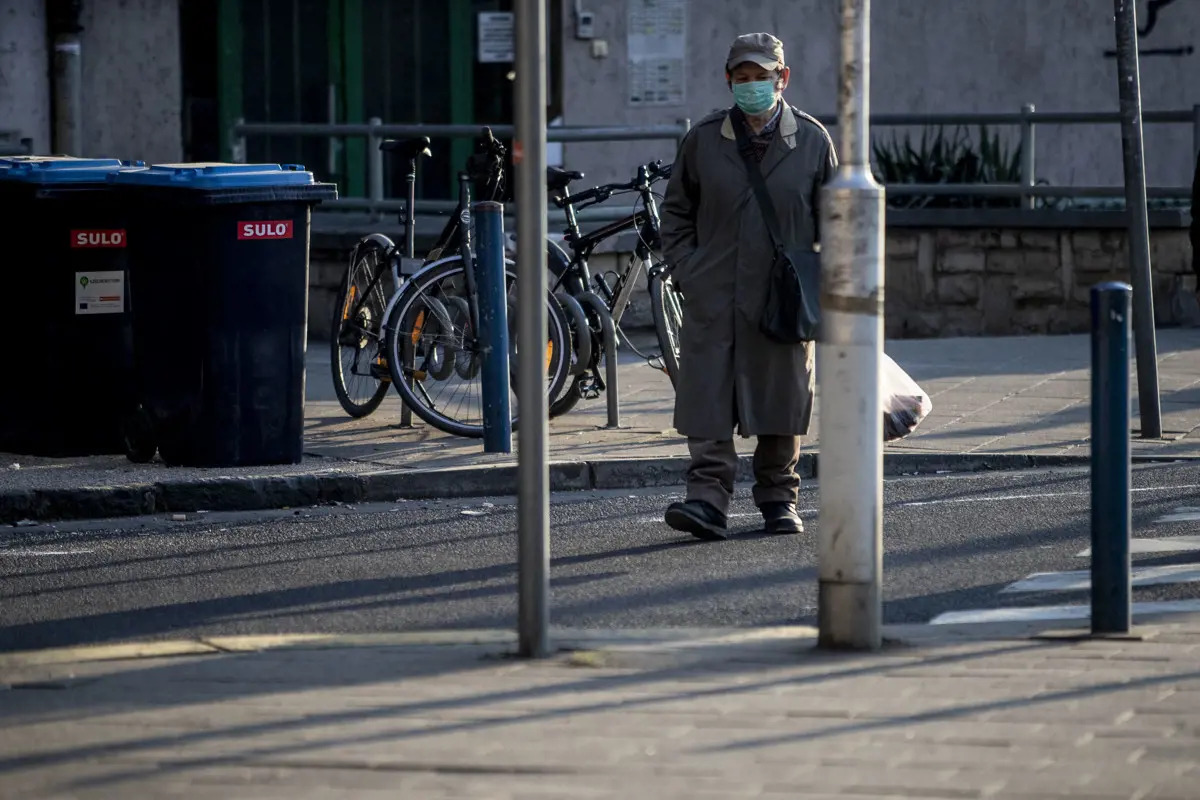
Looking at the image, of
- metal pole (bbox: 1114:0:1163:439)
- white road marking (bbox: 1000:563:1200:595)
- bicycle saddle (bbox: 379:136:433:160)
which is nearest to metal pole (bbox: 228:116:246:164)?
bicycle saddle (bbox: 379:136:433:160)

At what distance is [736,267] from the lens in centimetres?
766

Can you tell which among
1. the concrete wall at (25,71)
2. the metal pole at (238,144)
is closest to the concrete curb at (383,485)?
the metal pole at (238,144)

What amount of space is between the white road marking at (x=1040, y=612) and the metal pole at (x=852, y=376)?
0.79m

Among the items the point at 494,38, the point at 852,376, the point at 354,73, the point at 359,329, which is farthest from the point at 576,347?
the point at 354,73

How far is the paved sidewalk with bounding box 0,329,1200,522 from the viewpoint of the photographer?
29.0ft

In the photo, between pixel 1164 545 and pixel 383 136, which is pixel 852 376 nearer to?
pixel 1164 545

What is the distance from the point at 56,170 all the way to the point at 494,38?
7584mm

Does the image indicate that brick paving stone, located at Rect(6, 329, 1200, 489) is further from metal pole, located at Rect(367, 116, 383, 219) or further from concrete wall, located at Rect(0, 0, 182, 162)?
concrete wall, located at Rect(0, 0, 182, 162)

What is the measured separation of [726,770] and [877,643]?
1307 millimetres

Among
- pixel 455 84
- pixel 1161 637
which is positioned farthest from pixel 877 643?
pixel 455 84

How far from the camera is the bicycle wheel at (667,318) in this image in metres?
10.2

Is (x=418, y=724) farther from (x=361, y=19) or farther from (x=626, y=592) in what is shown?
(x=361, y=19)

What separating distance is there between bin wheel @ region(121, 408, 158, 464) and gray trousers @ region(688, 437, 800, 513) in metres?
2.69

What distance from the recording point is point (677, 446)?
981cm
